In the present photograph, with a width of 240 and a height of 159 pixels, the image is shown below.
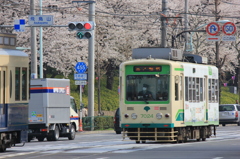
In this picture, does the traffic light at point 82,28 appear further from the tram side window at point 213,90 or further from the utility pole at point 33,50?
the tram side window at point 213,90

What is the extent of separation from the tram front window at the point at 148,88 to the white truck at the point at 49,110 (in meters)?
7.30

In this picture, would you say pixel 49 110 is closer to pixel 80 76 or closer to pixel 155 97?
pixel 80 76

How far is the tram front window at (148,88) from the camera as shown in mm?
22422

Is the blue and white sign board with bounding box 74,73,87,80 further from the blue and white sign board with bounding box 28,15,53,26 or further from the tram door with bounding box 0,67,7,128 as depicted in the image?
the tram door with bounding box 0,67,7,128

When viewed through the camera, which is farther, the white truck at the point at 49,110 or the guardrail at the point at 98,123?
the guardrail at the point at 98,123

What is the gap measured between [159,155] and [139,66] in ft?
16.2

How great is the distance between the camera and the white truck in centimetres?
2911

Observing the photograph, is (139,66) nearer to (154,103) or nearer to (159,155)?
(154,103)

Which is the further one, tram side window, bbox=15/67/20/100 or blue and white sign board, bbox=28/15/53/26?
blue and white sign board, bbox=28/15/53/26

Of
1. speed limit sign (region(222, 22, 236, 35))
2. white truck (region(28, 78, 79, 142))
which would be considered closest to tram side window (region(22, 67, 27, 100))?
white truck (region(28, 78, 79, 142))

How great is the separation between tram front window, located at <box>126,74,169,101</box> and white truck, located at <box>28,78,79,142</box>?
730cm

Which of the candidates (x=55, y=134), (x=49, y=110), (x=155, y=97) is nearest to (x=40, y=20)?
(x=49, y=110)

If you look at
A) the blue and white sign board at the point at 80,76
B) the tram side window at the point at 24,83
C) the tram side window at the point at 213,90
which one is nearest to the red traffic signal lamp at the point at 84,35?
the blue and white sign board at the point at 80,76

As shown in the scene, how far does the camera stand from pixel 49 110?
96.5ft
